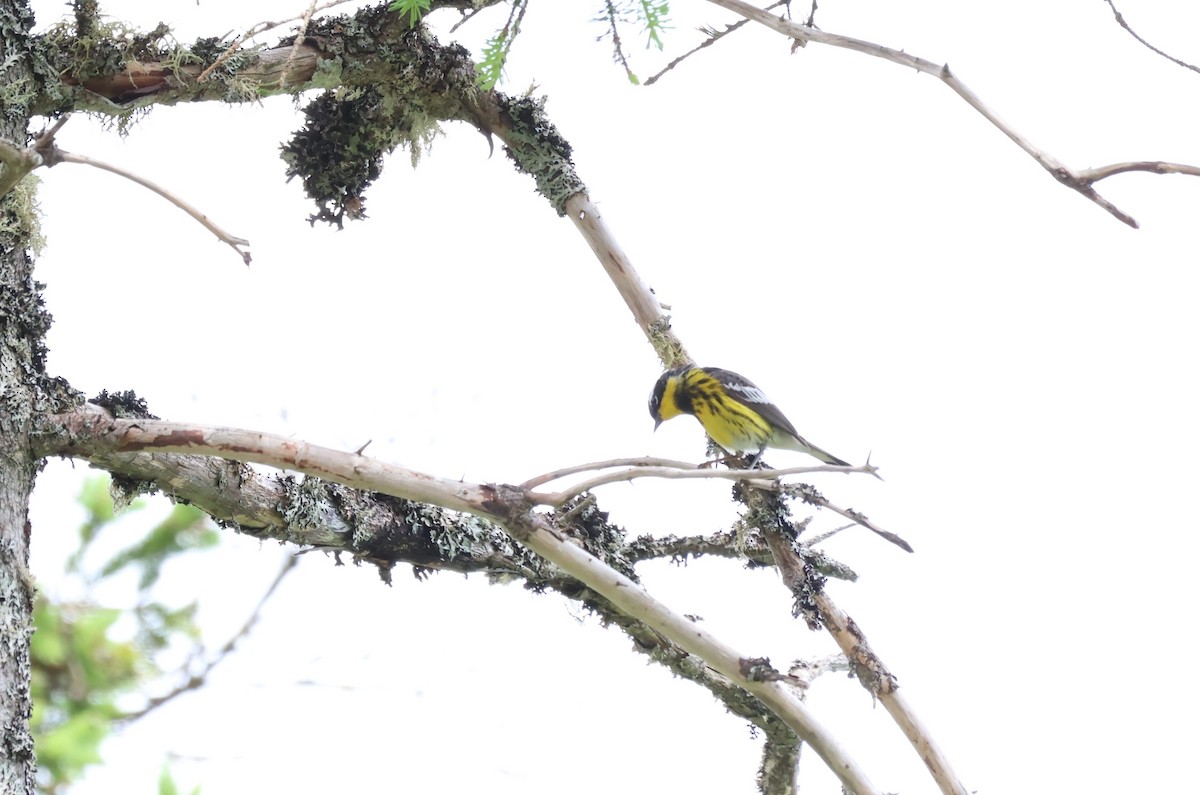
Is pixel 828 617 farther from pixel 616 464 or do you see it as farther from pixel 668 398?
pixel 668 398

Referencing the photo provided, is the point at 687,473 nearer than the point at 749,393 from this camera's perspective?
Yes

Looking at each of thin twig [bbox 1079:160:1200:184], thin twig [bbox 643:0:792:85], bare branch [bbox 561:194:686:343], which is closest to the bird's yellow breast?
bare branch [bbox 561:194:686:343]

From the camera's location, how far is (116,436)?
2035 millimetres

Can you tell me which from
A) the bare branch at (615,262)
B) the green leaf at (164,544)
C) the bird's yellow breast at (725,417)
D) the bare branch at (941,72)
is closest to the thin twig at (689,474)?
the bare branch at (941,72)

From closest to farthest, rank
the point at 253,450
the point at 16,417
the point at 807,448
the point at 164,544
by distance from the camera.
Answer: the point at 253,450 → the point at 16,417 → the point at 807,448 → the point at 164,544

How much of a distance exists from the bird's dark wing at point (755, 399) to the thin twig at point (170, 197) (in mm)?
2428

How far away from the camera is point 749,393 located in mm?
4262

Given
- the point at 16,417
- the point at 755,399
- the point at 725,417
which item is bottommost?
the point at 16,417

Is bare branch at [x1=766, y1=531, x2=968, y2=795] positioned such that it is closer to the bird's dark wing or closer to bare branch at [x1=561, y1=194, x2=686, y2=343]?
bare branch at [x1=561, y1=194, x2=686, y2=343]

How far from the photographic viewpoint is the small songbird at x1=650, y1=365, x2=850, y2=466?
13.4ft

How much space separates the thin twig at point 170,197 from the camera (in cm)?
192

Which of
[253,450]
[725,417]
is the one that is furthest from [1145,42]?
[725,417]

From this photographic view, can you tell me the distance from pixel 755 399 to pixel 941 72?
103 inches

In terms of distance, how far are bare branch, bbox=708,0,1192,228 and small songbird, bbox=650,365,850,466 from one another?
7.25 ft
